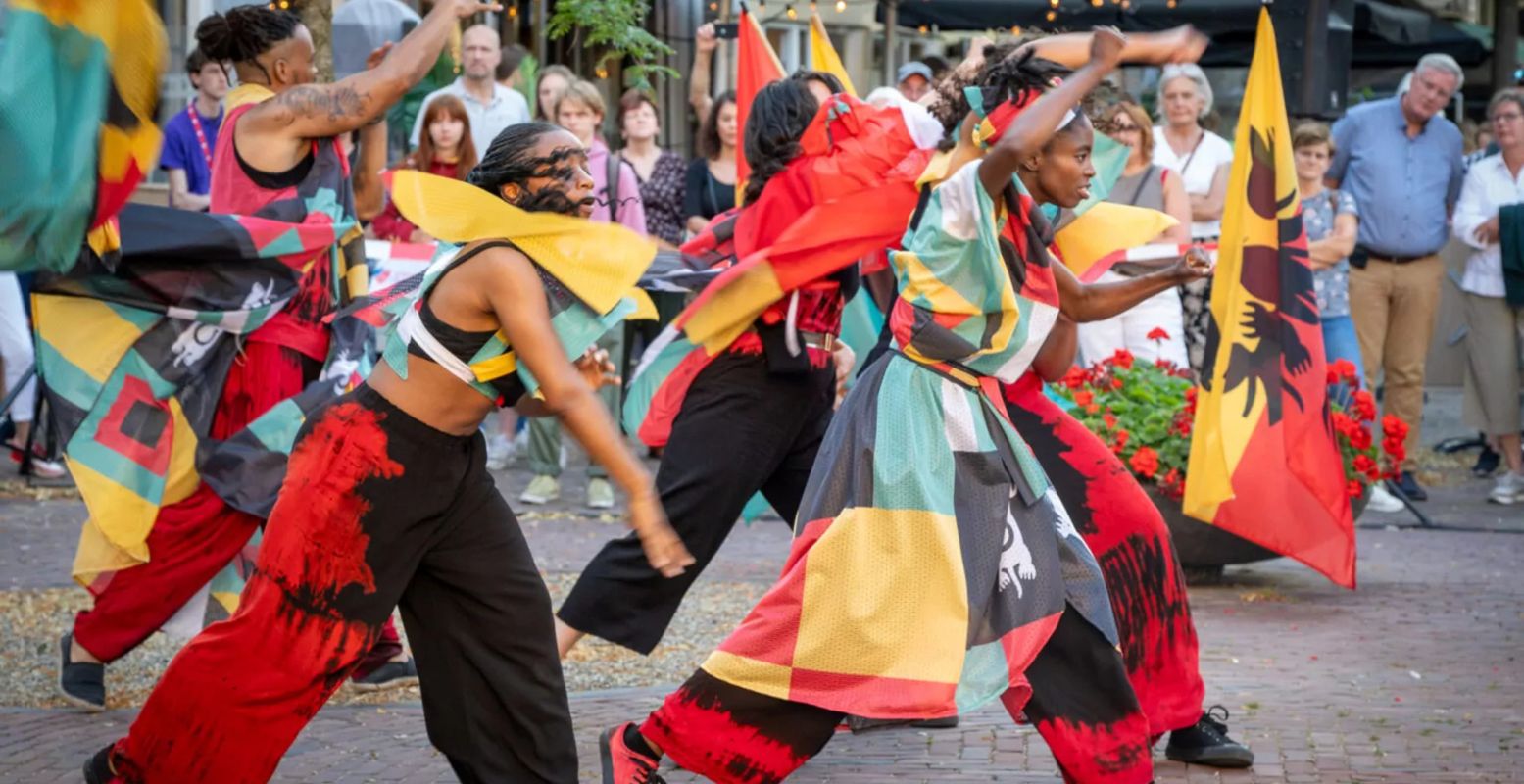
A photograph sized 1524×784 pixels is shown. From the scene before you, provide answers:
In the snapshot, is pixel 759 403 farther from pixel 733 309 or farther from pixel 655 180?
pixel 655 180

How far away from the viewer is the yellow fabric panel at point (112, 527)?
622cm

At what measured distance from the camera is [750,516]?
678 centimetres

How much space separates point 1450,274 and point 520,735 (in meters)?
11.4

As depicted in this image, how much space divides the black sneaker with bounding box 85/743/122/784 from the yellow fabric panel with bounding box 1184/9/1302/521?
13.2 ft

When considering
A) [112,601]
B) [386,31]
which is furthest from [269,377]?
[386,31]

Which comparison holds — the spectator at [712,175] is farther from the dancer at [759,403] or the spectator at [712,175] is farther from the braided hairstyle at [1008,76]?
the braided hairstyle at [1008,76]

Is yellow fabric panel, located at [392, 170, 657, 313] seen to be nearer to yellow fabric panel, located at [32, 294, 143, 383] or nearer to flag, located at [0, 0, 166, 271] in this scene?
flag, located at [0, 0, 166, 271]

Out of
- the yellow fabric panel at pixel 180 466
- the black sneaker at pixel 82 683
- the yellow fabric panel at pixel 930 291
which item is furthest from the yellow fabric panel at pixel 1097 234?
the black sneaker at pixel 82 683

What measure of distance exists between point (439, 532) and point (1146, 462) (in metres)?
4.20

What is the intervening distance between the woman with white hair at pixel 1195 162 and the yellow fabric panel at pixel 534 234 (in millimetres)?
6369

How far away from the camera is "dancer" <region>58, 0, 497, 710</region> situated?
625 cm

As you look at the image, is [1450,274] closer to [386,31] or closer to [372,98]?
[386,31]

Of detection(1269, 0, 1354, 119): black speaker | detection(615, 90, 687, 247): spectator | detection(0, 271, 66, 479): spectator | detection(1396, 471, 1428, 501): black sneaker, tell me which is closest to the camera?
detection(615, 90, 687, 247): spectator

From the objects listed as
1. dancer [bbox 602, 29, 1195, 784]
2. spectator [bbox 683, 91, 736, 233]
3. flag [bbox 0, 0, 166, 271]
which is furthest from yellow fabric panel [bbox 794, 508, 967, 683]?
spectator [bbox 683, 91, 736, 233]
